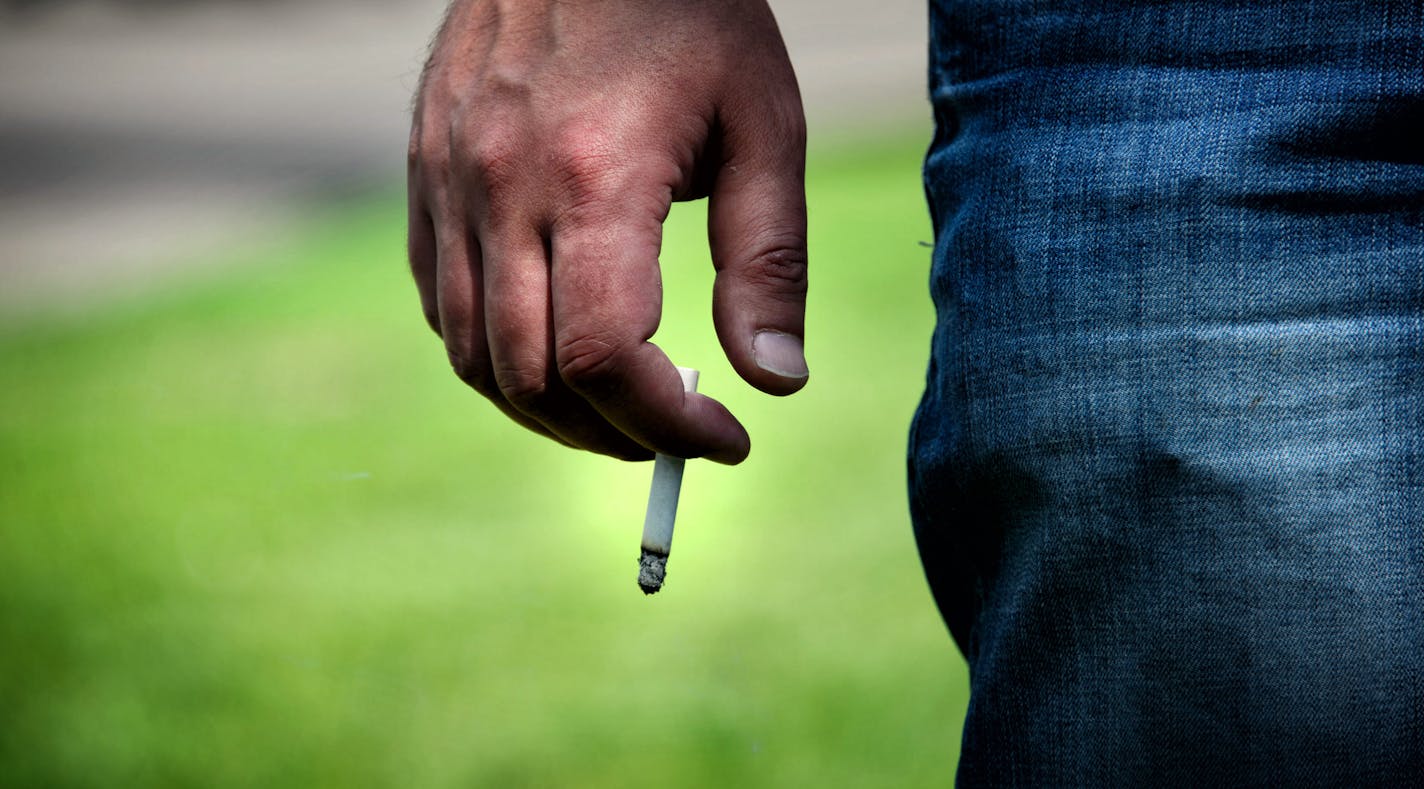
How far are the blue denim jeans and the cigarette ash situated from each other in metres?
0.27

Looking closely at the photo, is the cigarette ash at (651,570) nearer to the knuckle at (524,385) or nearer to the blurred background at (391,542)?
the knuckle at (524,385)

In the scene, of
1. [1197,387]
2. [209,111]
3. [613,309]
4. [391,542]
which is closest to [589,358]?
[613,309]

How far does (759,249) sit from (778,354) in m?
0.09

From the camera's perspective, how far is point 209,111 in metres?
10.4

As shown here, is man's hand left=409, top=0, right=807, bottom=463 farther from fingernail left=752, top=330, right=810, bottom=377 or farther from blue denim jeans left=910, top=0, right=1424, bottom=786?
blue denim jeans left=910, top=0, right=1424, bottom=786

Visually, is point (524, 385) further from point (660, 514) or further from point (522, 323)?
point (660, 514)

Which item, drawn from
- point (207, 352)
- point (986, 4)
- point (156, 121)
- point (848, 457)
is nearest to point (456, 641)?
point (848, 457)

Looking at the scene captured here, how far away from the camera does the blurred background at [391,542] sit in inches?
106

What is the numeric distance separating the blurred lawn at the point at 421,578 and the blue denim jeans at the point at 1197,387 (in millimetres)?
1598

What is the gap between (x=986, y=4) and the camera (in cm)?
106

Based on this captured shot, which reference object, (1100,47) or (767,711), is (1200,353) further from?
(767,711)

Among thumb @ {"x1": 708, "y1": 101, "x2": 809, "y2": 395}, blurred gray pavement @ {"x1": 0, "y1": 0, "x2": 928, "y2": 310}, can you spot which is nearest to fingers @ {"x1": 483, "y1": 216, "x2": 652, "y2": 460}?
thumb @ {"x1": 708, "y1": 101, "x2": 809, "y2": 395}

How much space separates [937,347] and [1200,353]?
233 mm

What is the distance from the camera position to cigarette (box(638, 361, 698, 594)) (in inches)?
44.3
